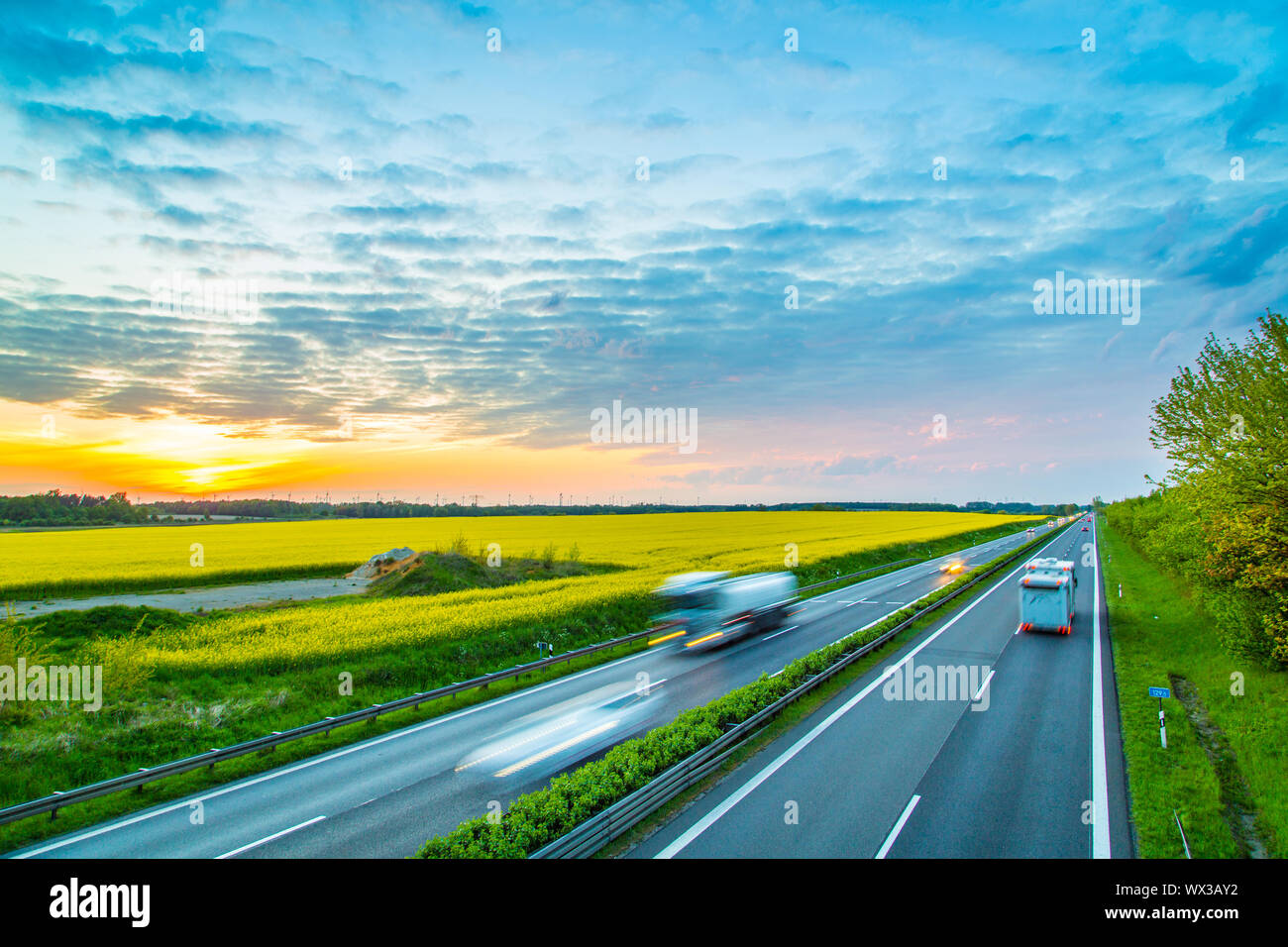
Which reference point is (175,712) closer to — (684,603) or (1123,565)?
(684,603)

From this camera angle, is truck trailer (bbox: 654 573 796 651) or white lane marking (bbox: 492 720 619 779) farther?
truck trailer (bbox: 654 573 796 651)

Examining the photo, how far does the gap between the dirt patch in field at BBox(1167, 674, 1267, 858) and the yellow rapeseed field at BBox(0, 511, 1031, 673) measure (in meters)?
24.1

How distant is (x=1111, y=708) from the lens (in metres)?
17.9

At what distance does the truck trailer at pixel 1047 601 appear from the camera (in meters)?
27.4

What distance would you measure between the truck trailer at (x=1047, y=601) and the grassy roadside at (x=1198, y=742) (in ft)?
7.64

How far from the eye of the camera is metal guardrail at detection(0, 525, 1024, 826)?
1222 cm

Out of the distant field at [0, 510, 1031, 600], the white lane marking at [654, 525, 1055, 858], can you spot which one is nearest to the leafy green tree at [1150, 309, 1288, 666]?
the white lane marking at [654, 525, 1055, 858]

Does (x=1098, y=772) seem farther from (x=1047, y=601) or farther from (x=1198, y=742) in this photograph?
(x=1047, y=601)

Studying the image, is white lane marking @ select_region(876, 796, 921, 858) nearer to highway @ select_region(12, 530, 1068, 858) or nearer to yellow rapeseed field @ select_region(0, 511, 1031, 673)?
highway @ select_region(12, 530, 1068, 858)

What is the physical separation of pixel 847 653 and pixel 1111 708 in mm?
7720
